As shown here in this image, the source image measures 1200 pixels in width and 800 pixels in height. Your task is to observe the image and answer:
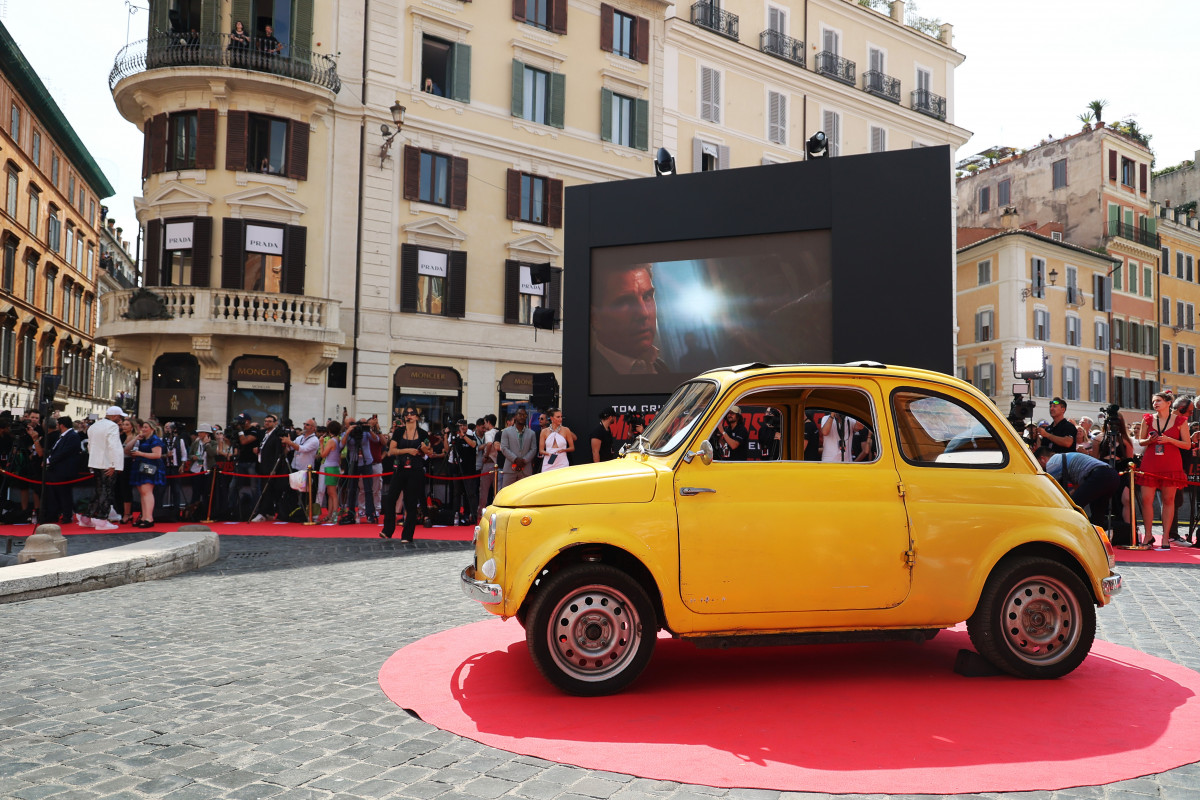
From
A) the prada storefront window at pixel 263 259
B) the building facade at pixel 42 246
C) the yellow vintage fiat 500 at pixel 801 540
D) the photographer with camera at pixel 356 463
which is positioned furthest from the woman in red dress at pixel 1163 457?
the building facade at pixel 42 246

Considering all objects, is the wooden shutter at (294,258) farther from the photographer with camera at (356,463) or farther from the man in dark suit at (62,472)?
the man in dark suit at (62,472)

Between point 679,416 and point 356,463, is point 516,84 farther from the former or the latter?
point 679,416

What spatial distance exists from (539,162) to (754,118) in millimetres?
9799

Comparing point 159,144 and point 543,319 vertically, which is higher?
point 159,144

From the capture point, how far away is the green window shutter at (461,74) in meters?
27.5

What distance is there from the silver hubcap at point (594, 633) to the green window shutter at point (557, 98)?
26177 millimetres

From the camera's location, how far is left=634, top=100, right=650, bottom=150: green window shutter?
102 ft

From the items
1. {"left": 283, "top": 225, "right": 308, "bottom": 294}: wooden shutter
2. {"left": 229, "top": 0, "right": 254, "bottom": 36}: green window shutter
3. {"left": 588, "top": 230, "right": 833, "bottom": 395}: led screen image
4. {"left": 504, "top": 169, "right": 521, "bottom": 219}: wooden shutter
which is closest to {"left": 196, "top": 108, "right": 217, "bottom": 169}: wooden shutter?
{"left": 229, "top": 0, "right": 254, "bottom": 36}: green window shutter

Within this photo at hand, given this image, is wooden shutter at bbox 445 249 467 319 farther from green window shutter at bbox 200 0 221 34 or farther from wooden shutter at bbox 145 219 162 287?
green window shutter at bbox 200 0 221 34

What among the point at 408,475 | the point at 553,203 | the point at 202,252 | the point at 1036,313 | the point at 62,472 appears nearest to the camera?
the point at 408,475

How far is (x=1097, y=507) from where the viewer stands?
1202cm

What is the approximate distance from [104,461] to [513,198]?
17.1m

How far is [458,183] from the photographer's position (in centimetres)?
2752

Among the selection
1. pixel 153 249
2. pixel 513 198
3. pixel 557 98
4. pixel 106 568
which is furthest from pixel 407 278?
pixel 106 568
